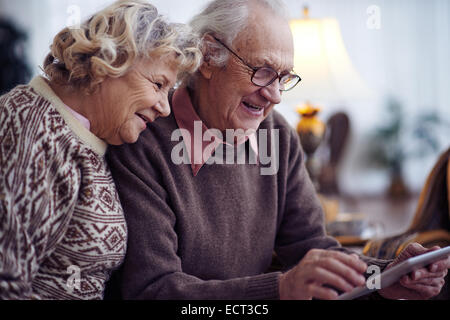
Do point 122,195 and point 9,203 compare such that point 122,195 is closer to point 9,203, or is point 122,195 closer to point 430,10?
point 9,203

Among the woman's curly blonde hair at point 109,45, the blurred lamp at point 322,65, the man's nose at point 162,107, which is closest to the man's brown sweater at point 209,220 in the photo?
the man's nose at point 162,107

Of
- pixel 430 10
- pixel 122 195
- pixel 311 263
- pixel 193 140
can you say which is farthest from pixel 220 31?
pixel 430 10

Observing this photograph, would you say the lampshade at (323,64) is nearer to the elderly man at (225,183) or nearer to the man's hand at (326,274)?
the elderly man at (225,183)

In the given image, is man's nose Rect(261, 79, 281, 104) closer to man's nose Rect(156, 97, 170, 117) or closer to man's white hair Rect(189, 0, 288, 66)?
man's white hair Rect(189, 0, 288, 66)

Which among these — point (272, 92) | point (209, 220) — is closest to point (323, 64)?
point (272, 92)

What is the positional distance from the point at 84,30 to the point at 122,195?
1.18 ft

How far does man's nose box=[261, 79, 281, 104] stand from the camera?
1329 millimetres

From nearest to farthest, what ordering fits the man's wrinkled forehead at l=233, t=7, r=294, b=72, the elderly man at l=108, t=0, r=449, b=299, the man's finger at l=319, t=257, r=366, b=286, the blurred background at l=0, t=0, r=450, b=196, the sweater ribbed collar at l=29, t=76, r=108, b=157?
the man's finger at l=319, t=257, r=366, b=286 → the sweater ribbed collar at l=29, t=76, r=108, b=157 → the elderly man at l=108, t=0, r=449, b=299 → the man's wrinkled forehead at l=233, t=7, r=294, b=72 → the blurred background at l=0, t=0, r=450, b=196

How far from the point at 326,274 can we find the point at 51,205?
51 cm

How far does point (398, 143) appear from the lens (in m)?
6.35

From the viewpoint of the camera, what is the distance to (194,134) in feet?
4.46

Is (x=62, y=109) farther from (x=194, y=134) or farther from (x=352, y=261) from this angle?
(x=352, y=261)

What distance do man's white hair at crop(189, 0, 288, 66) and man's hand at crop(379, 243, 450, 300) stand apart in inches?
25.0

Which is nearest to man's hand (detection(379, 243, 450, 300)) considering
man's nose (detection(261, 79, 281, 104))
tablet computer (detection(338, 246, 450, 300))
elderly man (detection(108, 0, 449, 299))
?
elderly man (detection(108, 0, 449, 299))
